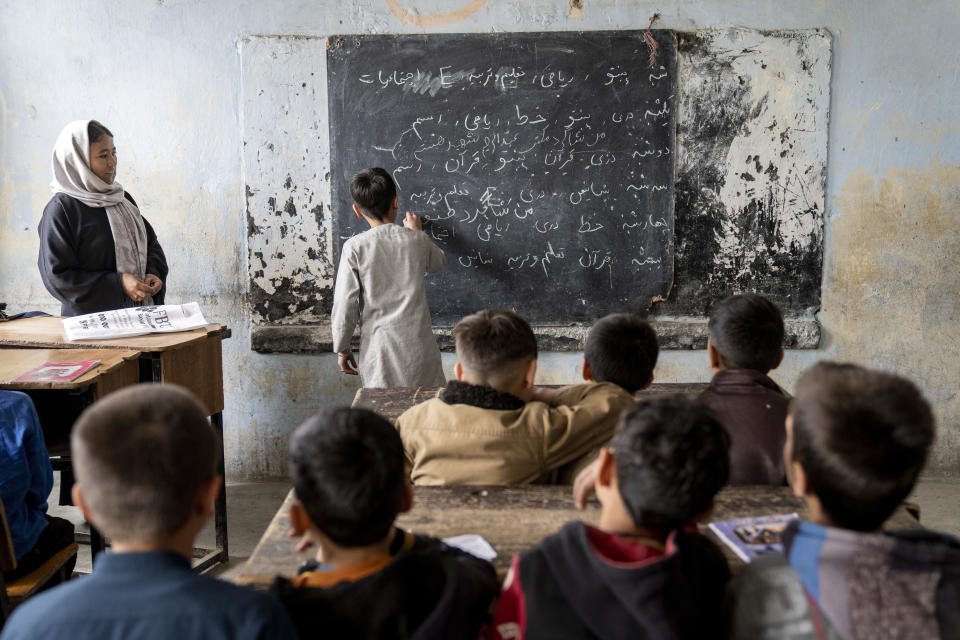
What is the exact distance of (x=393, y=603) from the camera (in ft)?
3.09

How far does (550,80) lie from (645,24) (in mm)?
493

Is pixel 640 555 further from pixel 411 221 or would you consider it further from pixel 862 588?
pixel 411 221

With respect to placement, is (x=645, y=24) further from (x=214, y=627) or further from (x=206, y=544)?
(x=214, y=627)

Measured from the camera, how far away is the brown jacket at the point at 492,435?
1.59 meters

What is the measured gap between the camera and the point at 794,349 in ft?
11.8

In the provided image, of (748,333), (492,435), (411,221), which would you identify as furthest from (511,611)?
(411,221)

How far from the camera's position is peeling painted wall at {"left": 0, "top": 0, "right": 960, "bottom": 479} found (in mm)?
3408

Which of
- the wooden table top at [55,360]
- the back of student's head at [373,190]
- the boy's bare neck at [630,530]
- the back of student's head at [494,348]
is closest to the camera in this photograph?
the boy's bare neck at [630,530]

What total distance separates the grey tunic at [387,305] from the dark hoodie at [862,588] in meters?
2.17

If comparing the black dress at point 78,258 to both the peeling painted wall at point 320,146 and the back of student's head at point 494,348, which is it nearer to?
the peeling painted wall at point 320,146

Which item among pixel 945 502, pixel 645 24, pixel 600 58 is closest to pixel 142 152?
pixel 600 58

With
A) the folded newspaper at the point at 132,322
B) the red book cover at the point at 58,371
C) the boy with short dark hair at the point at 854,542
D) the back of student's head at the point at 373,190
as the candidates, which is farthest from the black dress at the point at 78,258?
the boy with short dark hair at the point at 854,542

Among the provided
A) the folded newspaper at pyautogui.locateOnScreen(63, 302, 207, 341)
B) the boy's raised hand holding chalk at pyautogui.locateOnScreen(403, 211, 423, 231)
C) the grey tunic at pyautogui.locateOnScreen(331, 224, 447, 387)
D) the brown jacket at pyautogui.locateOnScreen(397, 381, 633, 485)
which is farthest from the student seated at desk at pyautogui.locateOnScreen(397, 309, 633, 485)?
the boy's raised hand holding chalk at pyautogui.locateOnScreen(403, 211, 423, 231)

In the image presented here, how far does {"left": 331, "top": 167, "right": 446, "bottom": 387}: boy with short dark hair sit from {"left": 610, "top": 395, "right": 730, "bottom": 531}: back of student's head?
2003 millimetres
